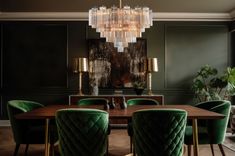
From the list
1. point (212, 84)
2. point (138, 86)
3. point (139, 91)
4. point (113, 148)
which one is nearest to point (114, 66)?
point (138, 86)

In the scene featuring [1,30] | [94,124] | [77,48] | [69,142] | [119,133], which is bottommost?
[119,133]

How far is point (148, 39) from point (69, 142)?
411 centimetres

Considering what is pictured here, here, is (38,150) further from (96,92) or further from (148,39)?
(148,39)

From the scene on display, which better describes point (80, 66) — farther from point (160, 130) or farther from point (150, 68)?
point (160, 130)

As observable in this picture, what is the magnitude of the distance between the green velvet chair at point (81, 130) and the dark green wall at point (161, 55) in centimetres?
363

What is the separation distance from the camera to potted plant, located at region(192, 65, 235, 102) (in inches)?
221

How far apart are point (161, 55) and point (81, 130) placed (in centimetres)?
A: 403

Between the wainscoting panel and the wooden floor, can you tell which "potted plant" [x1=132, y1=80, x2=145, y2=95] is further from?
the wooden floor

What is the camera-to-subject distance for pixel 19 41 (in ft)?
20.9

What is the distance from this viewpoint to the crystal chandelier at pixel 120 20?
3.53 metres

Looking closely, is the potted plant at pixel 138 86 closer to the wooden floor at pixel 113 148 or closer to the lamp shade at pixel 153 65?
the lamp shade at pixel 153 65

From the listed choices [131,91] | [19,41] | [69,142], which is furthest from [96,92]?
[69,142]

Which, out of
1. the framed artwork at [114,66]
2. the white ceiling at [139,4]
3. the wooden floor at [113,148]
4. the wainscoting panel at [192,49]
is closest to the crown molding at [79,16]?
the white ceiling at [139,4]

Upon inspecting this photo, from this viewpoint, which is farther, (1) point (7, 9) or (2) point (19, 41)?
(2) point (19, 41)
